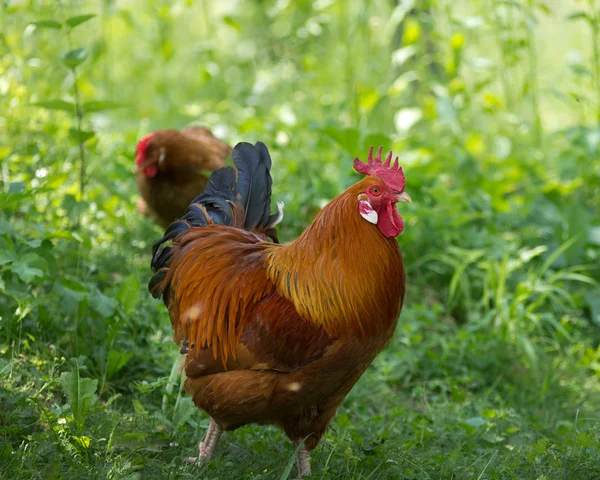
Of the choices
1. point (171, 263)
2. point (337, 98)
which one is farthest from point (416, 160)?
point (171, 263)

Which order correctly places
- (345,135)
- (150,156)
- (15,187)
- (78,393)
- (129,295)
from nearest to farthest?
Answer: (78,393)
(15,187)
(129,295)
(150,156)
(345,135)

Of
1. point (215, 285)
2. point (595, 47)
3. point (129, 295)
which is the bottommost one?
point (129, 295)

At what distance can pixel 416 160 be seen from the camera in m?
6.08

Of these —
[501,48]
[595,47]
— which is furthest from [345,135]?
[595,47]

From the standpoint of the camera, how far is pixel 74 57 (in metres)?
3.76

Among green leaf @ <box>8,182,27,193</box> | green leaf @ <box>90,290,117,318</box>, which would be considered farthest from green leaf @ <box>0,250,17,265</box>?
green leaf @ <box>90,290,117,318</box>

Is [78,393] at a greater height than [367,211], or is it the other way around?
[367,211]

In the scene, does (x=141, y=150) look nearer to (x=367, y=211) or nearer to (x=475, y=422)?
(x=367, y=211)

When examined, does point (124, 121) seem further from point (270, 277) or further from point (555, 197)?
point (270, 277)

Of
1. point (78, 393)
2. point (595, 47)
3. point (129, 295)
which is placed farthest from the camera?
point (595, 47)

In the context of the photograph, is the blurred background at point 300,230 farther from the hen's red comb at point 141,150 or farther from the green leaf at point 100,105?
the hen's red comb at point 141,150

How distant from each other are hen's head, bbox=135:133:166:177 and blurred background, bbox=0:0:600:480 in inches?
Answer: 11.3

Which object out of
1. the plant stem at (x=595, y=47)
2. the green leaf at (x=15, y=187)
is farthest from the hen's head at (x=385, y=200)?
the plant stem at (x=595, y=47)

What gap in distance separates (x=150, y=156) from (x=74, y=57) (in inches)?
61.1
